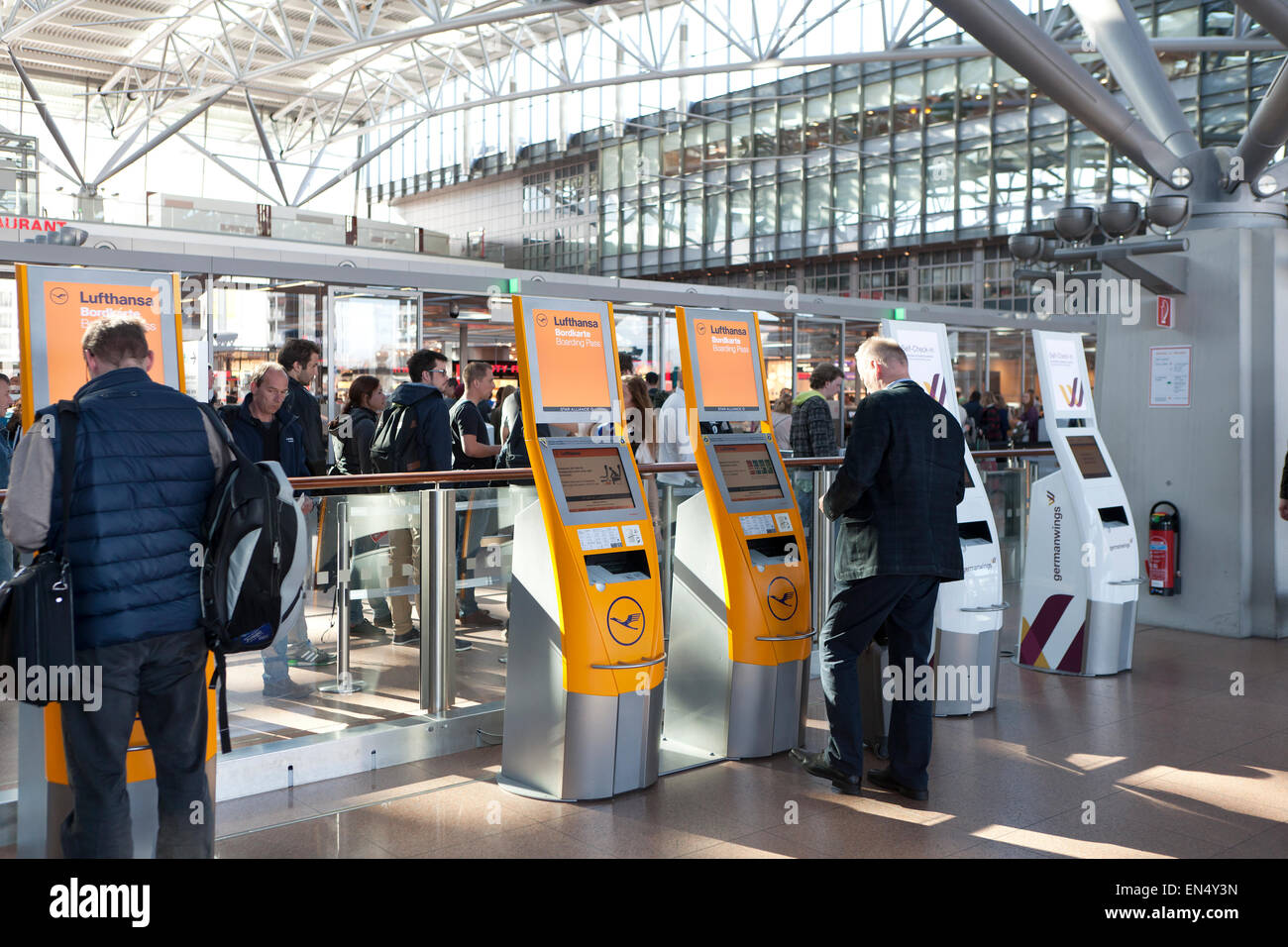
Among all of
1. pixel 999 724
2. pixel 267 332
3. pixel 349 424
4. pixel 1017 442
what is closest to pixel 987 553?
pixel 999 724

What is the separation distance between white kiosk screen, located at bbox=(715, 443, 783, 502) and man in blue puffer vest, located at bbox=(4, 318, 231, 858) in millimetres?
2224

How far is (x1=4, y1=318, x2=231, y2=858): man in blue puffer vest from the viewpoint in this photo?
2781 millimetres

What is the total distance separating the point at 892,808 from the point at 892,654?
0.58 m

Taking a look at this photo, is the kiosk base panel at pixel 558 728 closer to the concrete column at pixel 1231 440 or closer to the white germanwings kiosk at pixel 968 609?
the white germanwings kiosk at pixel 968 609

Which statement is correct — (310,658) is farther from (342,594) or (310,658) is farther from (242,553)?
(242,553)

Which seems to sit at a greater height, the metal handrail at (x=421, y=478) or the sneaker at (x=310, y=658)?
the metal handrail at (x=421, y=478)

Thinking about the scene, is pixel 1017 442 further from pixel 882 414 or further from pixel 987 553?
pixel 882 414

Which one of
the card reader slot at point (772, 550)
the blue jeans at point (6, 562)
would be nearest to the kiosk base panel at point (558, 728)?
the card reader slot at point (772, 550)

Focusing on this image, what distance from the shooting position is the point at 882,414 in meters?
4.12

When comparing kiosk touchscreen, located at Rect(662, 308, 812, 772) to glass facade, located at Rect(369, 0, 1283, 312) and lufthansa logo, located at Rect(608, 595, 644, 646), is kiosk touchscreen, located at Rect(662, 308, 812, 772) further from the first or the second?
glass facade, located at Rect(369, 0, 1283, 312)

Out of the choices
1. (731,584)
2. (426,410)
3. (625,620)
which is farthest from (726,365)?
(426,410)

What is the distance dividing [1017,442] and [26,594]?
17.1 metres

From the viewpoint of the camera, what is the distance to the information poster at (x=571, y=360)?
4.13 meters

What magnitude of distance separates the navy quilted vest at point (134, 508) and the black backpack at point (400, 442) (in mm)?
3179
